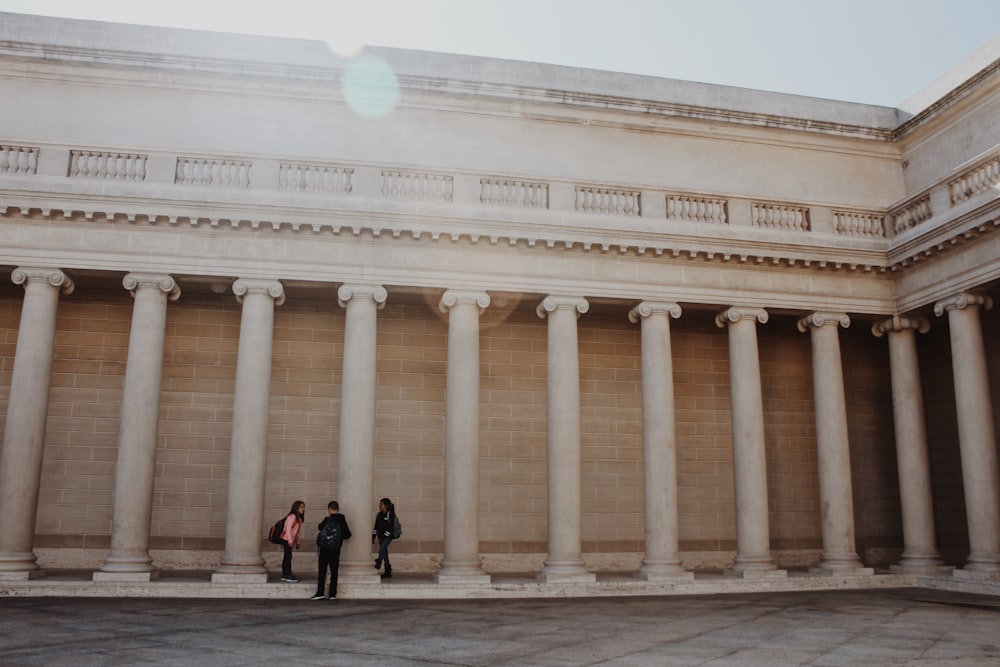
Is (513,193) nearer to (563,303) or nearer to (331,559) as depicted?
(563,303)

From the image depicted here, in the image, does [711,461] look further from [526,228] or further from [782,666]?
[782,666]

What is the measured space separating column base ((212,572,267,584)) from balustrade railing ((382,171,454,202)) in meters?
10.1

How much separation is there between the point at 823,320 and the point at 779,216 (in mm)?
3264

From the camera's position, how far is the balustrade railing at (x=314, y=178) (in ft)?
73.3

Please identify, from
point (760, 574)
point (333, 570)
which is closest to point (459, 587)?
point (333, 570)

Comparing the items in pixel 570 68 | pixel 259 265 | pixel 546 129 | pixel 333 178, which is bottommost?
pixel 259 265

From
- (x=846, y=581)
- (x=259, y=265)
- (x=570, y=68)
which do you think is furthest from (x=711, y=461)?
(x=259, y=265)

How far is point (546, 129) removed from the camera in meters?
26.8

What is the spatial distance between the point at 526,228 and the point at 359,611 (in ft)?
34.2

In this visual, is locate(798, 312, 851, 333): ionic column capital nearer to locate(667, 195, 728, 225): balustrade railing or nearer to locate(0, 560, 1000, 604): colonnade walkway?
locate(667, 195, 728, 225): balustrade railing

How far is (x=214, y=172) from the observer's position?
2203 cm

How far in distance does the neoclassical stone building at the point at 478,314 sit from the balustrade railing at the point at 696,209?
0.31 ft

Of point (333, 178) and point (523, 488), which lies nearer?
point (333, 178)

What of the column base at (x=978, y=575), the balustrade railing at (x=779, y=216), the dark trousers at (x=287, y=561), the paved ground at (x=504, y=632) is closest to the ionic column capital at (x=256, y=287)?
the dark trousers at (x=287, y=561)
